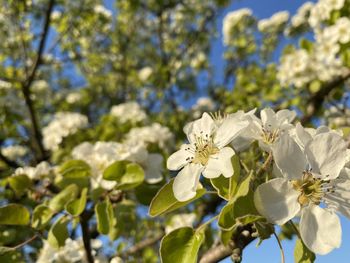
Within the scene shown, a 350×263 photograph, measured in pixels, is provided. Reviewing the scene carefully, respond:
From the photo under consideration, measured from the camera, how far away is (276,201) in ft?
3.06

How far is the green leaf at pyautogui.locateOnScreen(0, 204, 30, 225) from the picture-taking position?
4.94 ft

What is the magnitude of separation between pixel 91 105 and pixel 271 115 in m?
7.18

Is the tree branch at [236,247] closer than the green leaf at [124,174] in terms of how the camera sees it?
Yes

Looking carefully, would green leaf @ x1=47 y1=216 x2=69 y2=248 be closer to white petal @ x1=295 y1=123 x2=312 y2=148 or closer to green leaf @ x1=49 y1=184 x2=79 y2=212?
green leaf @ x1=49 y1=184 x2=79 y2=212

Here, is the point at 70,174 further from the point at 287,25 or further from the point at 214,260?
the point at 287,25

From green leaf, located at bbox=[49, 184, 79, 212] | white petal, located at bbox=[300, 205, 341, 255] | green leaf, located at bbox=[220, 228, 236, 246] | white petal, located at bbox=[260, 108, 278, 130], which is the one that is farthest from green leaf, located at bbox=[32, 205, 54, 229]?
white petal, located at bbox=[300, 205, 341, 255]

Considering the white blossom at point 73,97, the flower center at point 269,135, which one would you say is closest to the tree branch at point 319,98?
the flower center at point 269,135

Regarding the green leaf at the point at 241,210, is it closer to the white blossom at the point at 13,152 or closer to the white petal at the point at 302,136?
the white petal at the point at 302,136

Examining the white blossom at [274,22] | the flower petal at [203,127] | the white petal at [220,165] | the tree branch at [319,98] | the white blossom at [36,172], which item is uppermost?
the white blossom at [274,22]

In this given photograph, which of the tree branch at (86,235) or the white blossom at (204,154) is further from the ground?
the white blossom at (204,154)

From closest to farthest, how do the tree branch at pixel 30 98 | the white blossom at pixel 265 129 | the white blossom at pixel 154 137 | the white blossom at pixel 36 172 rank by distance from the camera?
1. the white blossom at pixel 265 129
2. the white blossom at pixel 36 172
3. the white blossom at pixel 154 137
4. the tree branch at pixel 30 98

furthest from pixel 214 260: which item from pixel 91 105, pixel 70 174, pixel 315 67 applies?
pixel 91 105

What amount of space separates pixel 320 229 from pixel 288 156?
0.17m

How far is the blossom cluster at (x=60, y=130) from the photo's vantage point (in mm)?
3557
